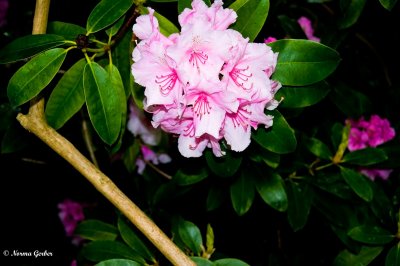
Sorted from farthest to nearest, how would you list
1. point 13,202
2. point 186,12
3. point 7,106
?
point 13,202 → point 7,106 → point 186,12

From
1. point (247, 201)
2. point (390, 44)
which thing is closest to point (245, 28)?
point (247, 201)

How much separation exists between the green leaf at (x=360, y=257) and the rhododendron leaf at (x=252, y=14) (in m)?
0.94

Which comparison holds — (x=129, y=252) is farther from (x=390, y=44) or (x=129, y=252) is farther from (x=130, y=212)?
(x=390, y=44)

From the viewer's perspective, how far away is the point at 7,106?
167 centimetres

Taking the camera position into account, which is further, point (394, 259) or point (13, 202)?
point (13, 202)

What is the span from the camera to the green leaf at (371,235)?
1419mm

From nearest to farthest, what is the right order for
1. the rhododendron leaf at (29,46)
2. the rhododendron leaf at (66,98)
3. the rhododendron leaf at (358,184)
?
the rhododendron leaf at (29,46) < the rhododendron leaf at (66,98) < the rhododendron leaf at (358,184)

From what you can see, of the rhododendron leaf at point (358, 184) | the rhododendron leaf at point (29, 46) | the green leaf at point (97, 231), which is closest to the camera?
the rhododendron leaf at point (29, 46)

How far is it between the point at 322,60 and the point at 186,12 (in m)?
0.34

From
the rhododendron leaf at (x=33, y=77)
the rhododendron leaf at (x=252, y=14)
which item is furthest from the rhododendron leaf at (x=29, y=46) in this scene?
the rhododendron leaf at (x=252, y=14)

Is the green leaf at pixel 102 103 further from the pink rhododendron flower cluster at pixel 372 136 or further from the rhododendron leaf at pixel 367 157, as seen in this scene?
the pink rhododendron flower cluster at pixel 372 136

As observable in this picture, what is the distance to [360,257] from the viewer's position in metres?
1.52

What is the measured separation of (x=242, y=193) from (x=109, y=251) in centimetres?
45

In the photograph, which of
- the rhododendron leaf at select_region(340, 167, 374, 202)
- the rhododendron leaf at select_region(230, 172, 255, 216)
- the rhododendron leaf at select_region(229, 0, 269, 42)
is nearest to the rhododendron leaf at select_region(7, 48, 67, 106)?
the rhododendron leaf at select_region(229, 0, 269, 42)
